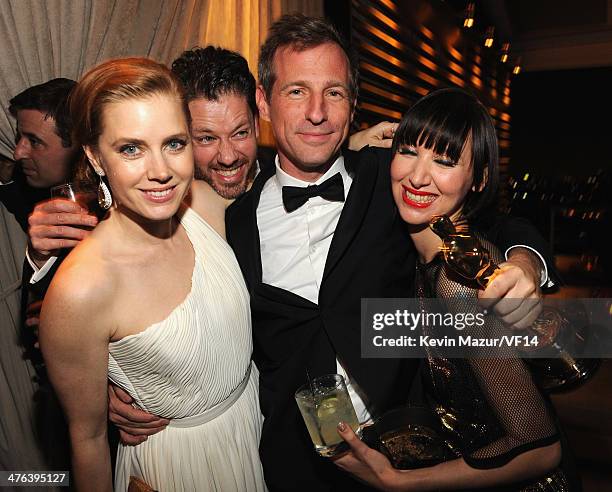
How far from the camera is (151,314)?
1430 mm

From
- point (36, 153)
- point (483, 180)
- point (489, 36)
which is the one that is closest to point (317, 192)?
point (483, 180)

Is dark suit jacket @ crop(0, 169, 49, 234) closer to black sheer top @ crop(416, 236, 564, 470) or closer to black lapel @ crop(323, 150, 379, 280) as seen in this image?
black lapel @ crop(323, 150, 379, 280)

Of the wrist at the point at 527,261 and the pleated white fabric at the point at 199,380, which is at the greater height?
the wrist at the point at 527,261

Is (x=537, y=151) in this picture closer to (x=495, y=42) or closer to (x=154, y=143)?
(x=495, y=42)

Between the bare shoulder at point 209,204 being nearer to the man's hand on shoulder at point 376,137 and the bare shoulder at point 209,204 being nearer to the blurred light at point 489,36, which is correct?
the man's hand on shoulder at point 376,137

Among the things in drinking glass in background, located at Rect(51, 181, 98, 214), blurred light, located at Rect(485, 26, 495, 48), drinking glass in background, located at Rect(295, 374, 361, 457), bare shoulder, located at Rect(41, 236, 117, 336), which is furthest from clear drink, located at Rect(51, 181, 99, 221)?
blurred light, located at Rect(485, 26, 495, 48)

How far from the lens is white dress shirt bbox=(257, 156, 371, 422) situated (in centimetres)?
175

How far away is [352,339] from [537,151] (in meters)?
10.0

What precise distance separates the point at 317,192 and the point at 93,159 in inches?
28.6

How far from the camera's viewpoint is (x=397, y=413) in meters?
1.39

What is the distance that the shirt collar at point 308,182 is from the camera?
1.88 m

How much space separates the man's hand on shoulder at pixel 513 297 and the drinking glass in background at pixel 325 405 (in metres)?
0.42

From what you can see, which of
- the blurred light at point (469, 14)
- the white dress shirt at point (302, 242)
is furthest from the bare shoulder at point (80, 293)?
the blurred light at point (469, 14)

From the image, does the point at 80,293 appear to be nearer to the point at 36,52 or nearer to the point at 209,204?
the point at 209,204
